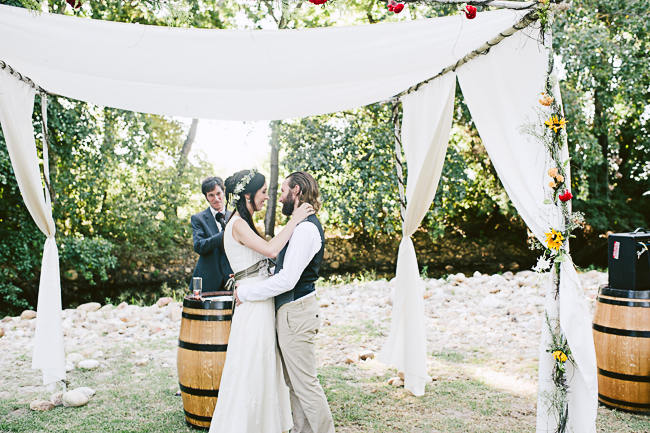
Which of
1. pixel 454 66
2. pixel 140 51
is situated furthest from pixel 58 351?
pixel 454 66

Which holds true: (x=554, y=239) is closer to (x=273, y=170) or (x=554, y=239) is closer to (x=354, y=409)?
(x=354, y=409)

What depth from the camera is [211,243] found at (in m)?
4.12

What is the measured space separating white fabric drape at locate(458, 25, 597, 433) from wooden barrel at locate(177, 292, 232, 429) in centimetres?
196

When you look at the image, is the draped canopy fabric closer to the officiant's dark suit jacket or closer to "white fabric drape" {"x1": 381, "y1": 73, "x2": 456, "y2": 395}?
"white fabric drape" {"x1": 381, "y1": 73, "x2": 456, "y2": 395}

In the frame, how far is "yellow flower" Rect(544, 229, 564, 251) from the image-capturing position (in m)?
2.68

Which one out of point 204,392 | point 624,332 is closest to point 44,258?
point 204,392

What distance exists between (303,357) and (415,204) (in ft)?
6.00

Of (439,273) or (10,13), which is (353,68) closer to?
(10,13)

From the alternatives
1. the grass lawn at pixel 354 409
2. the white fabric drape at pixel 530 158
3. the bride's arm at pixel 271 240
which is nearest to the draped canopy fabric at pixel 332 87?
the white fabric drape at pixel 530 158

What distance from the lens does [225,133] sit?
7.08 meters

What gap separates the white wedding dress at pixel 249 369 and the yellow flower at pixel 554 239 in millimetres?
1608

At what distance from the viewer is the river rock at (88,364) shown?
16.5ft

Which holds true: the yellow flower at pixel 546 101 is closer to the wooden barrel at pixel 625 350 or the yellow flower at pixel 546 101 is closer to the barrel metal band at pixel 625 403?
the wooden barrel at pixel 625 350

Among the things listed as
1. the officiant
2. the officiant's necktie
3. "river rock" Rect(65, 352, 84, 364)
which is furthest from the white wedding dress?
"river rock" Rect(65, 352, 84, 364)
